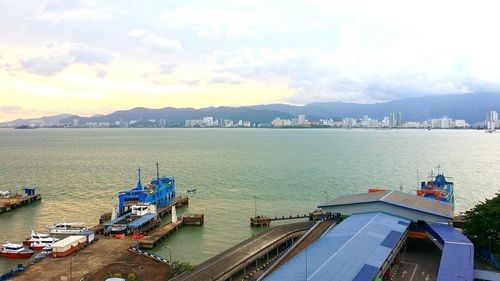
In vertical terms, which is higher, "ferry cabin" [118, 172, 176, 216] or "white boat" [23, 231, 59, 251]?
"ferry cabin" [118, 172, 176, 216]

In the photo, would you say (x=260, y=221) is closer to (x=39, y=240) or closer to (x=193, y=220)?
(x=193, y=220)

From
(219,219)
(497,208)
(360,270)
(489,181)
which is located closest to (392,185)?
(489,181)

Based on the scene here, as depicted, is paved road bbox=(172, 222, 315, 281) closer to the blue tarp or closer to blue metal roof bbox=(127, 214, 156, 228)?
blue metal roof bbox=(127, 214, 156, 228)

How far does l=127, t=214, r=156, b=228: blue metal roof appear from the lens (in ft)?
123

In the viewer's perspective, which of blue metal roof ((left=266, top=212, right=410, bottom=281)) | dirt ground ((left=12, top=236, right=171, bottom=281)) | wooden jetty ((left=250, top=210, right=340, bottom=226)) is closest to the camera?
blue metal roof ((left=266, top=212, right=410, bottom=281))

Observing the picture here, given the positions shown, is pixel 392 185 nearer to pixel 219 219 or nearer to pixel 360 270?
pixel 219 219

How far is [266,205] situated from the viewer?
5116 cm

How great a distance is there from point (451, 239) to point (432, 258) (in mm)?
1937

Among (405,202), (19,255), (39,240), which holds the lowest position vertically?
(19,255)

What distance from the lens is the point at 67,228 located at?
39.5m

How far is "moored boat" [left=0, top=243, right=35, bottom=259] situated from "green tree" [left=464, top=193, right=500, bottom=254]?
3322cm

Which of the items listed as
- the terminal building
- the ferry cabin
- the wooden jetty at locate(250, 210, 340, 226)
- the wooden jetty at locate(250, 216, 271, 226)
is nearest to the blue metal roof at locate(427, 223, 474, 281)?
the terminal building

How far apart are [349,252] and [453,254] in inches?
268

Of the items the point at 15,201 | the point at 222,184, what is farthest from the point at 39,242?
the point at 222,184
